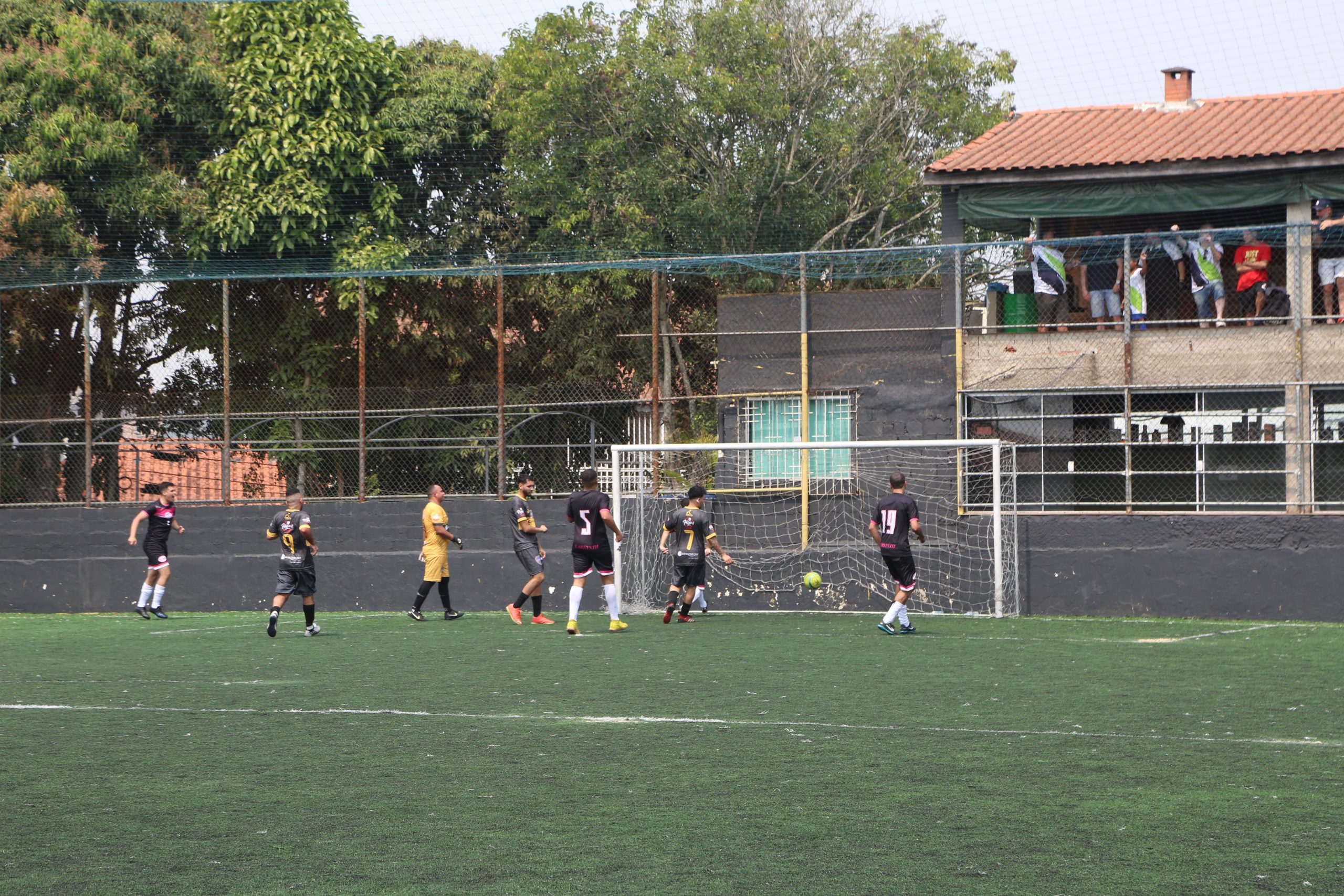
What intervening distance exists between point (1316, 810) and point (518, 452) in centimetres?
1656

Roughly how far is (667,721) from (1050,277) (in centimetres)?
1277

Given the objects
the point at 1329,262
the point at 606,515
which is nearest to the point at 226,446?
the point at 606,515

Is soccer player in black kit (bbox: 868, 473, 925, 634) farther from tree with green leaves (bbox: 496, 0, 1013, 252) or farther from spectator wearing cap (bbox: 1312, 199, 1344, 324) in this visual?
tree with green leaves (bbox: 496, 0, 1013, 252)

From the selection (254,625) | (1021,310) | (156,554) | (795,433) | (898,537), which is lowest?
(254,625)

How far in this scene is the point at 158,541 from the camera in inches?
768

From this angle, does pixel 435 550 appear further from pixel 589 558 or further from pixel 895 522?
pixel 895 522

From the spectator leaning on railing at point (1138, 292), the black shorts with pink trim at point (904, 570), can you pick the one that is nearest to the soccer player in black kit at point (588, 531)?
the black shorts with pink trim at point (904, 570)

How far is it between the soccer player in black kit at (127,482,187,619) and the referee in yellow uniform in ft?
12.2

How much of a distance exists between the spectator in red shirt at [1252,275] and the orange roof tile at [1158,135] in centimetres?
142

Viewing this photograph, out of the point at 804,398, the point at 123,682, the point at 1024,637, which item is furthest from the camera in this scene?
the point at 804,398

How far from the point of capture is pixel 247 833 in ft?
19.9

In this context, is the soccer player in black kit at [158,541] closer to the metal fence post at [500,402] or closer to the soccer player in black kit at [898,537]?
the metal fence post at [500,402]

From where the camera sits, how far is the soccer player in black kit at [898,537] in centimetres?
1515

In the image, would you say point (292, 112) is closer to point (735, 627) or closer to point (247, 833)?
point (735, 627)
